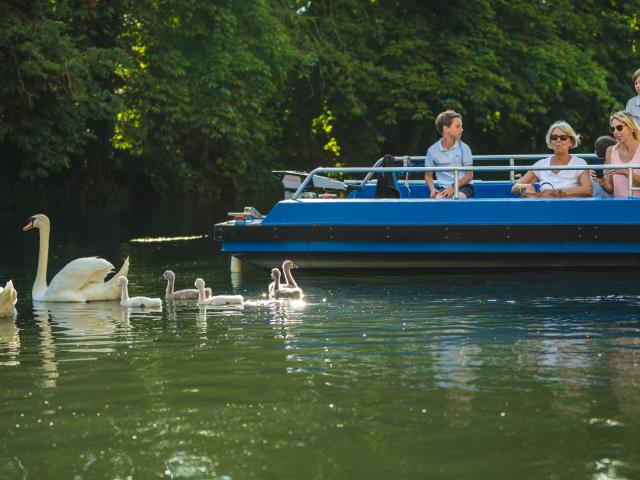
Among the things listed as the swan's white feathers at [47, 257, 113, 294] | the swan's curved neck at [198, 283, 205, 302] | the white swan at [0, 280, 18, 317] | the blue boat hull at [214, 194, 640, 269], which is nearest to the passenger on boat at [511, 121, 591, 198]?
the blue boat hull at [214, 194, 640, 269]

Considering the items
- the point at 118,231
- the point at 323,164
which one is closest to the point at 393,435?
the point at 118,231

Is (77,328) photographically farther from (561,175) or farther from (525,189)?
(561,175)

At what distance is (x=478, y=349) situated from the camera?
34.0 feet

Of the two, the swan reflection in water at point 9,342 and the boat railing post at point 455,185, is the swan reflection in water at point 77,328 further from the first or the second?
the boat railing post at point 455,185

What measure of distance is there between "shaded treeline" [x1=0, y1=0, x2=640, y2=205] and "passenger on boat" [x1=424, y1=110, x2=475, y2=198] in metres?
15.5

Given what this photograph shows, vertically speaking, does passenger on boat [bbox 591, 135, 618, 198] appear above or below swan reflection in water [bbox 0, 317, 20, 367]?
above

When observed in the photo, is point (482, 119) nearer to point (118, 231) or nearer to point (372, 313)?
point (118, 231)

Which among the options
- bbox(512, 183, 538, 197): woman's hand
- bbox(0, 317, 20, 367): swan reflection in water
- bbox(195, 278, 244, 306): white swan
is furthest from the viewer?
bbox(512, 183, 538, 197): woman's hand

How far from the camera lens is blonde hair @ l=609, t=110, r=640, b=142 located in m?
15.1

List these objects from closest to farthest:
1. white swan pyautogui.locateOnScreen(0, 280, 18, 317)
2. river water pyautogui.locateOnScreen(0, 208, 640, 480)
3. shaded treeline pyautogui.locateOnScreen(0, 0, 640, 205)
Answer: river water pyautogui.locateOnScreen(0, 208, 640, 480) < white swan pyautogui.locateOnScreen(0, 280, 18, 317) < shaded treeline pyautogui.locateOnScreen(0, 0, 640, 205)

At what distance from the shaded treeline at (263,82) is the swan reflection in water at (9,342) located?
724 inches

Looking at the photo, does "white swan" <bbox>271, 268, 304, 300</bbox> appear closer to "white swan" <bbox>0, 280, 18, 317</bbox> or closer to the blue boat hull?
the blue boat hull

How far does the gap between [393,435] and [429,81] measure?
33758mm

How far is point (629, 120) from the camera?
15219 millimetres
